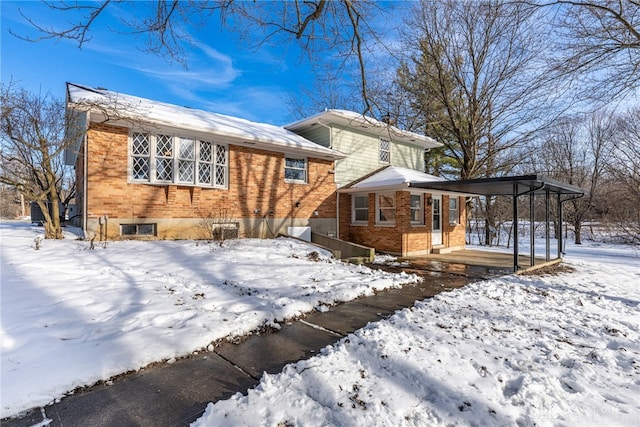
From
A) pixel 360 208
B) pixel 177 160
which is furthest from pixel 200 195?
pixel 360 208

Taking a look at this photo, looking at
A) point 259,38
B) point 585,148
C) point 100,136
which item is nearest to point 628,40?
point 259,38

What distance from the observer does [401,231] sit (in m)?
11.3

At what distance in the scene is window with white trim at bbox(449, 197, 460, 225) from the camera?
45.8 ft

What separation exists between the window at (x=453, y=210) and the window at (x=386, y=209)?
3.75 meters

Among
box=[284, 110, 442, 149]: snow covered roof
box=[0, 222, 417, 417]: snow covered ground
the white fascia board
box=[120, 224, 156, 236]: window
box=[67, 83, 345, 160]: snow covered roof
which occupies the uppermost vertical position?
box=[284, 110, 442, 149]: snow covered roof

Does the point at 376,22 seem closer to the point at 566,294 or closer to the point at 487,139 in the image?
the point at 566,294

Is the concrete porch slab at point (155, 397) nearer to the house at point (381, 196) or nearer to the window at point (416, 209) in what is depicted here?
the house at point (381, 196)

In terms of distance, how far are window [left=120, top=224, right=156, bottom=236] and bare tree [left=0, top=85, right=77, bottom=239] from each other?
172cm

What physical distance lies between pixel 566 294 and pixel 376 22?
6944 millimetres

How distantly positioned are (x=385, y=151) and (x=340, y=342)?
13575mm

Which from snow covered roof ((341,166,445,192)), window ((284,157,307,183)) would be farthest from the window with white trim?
window ((284,157,307,183))

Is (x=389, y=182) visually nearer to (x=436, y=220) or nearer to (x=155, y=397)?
(x=436, y=220)

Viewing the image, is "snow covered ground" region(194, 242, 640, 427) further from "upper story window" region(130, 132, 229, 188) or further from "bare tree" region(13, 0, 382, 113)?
"upper story window" region(130, 132, 229, 188)

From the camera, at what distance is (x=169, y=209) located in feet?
30.4
